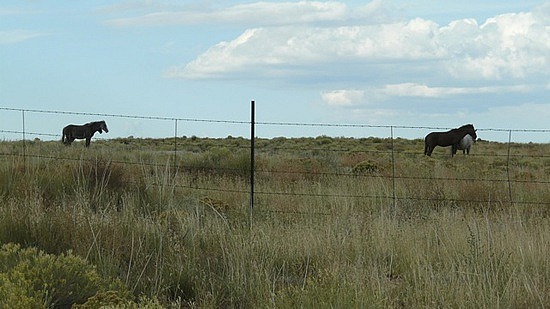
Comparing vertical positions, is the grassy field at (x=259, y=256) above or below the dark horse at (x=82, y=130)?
below

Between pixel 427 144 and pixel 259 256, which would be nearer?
pixel 259 256

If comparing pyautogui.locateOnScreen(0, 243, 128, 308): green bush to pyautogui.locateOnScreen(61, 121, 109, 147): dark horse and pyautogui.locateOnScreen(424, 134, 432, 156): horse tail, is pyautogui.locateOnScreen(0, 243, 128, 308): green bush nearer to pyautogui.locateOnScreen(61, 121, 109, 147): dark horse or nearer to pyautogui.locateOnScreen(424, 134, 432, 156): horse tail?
pyautogui.locateOnScreen(424, 134, 432, 156): horse tail

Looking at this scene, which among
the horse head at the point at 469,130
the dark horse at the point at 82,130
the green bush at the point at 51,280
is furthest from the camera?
the dark horse at the point at 82,130

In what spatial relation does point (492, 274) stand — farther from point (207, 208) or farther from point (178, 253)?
point (207, 208)

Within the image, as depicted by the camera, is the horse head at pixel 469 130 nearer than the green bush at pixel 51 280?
No

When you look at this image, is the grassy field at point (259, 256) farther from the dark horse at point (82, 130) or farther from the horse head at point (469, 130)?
the dark horse at point (82, 130)

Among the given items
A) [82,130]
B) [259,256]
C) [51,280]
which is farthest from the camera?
[82,130]

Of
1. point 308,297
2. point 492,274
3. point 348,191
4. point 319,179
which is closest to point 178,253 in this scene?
point 308,297

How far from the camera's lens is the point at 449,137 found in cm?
3181

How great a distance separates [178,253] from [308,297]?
215 cm

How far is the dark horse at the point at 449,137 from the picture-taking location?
31250 millimetres

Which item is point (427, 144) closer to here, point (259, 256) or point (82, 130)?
point (82, 130)

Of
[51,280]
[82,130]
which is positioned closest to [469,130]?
[82,130]

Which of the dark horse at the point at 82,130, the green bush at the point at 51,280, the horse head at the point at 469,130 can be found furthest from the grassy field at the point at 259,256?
the dark horse at the point at 82,130
